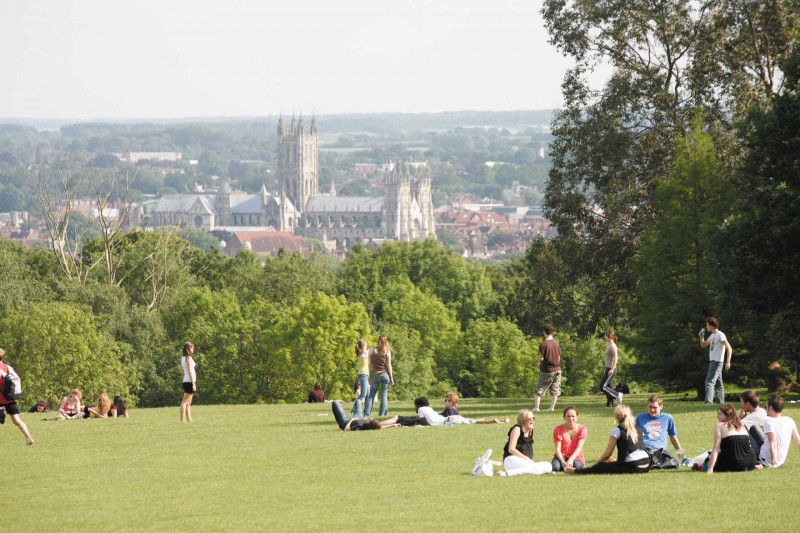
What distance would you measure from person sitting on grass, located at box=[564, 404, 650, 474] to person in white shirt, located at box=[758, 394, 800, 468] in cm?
160

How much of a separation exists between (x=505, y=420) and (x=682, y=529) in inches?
423

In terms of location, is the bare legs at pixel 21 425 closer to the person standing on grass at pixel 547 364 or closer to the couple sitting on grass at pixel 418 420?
the couple sitting on grass at pixel 418 420

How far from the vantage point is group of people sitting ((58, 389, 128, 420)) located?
26297 millimetres

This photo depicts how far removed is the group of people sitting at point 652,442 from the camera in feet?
50.8

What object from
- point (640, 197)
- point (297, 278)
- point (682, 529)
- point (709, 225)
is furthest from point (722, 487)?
point (297, 278)

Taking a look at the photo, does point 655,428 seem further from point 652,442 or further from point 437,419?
point 437,419

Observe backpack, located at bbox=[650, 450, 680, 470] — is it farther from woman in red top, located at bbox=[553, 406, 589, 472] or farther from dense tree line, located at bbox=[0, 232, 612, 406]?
dense tree line, located at bbox=[0, 232, 612, 406]

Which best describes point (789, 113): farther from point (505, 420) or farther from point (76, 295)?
point (76, 295)

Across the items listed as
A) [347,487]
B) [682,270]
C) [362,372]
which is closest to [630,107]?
[682,270]

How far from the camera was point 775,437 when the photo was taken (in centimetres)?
1580

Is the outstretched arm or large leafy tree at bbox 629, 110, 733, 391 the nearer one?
the outstretched arm

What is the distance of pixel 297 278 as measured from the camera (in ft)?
272

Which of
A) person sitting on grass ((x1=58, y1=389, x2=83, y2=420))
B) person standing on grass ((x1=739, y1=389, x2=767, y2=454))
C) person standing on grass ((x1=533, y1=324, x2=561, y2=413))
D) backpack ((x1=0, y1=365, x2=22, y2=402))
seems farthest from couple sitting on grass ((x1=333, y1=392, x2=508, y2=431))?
person sitting on grass ((x1=58, y1=389, x2=83, y2=420))

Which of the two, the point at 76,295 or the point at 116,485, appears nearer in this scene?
the point at 116,485
